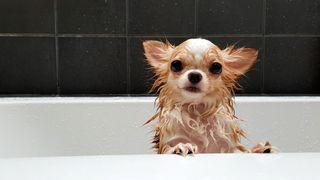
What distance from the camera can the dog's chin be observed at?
3.22 ft

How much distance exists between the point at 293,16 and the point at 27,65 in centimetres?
101

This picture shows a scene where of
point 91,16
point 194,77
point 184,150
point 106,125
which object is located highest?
point 91,16

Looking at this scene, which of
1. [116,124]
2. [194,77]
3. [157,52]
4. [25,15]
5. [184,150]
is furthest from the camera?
[25,15]

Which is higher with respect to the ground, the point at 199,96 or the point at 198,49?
the point at 198,49

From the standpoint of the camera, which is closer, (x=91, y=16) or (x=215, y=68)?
(x=215, y=68)

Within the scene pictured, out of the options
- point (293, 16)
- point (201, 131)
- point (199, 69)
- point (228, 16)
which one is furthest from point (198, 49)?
→ point (293, 16)

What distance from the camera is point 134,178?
0.65 metres

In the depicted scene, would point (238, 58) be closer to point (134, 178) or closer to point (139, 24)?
point (134, 178)

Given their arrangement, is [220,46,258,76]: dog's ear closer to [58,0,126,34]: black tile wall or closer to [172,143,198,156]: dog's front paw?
[172,143,198,156]: dog's front paw

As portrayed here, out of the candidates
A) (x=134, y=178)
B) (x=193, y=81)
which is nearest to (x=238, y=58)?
(x=193, y=81)

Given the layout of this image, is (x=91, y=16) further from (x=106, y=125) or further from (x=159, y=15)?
(x=106, y=125)

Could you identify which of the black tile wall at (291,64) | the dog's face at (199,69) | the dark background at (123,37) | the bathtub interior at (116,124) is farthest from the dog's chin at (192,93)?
the black tile wall at (291,64)

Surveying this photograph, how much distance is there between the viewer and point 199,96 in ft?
3.27

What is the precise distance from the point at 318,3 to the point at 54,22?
99 cm
